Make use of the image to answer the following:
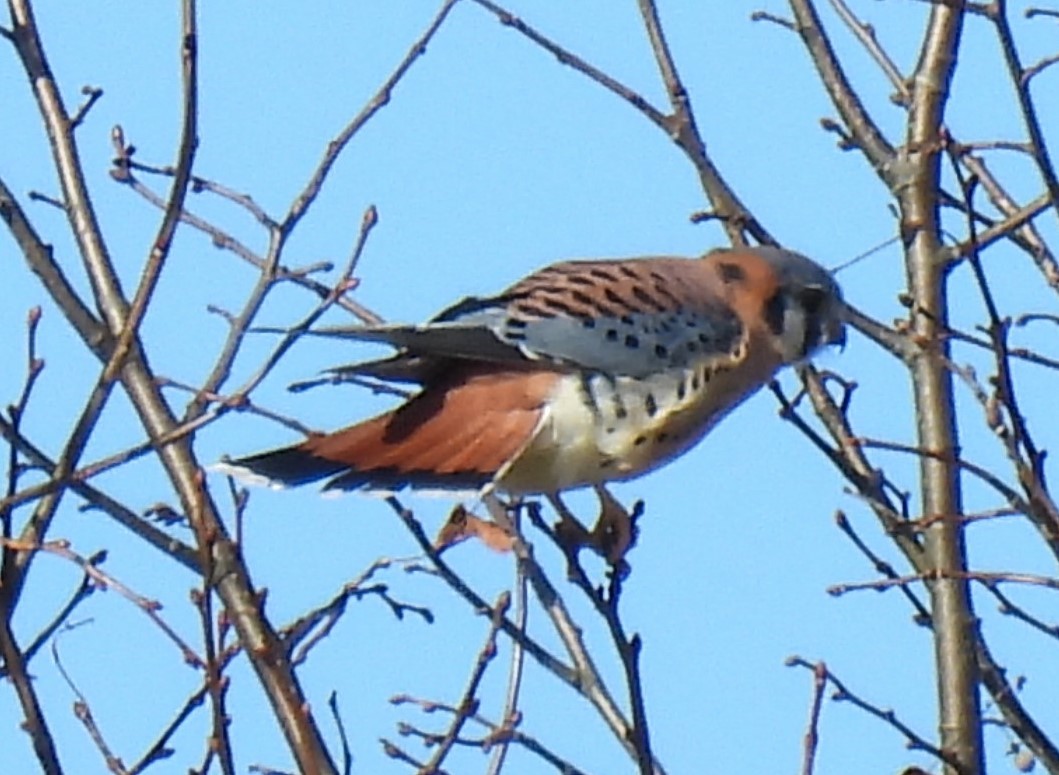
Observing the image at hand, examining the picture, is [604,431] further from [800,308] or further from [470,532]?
[800,308]

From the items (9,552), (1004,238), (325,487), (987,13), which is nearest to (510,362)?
(325,487)

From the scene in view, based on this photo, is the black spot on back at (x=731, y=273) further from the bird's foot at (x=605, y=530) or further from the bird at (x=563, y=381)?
the bird's foot at (x=605, y=530)

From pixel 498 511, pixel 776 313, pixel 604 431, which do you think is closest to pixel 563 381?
pixel 604 431

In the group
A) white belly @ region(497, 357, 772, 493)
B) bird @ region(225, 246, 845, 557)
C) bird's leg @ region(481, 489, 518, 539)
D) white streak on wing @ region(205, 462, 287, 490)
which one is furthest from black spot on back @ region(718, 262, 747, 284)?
white streak on wing @ region(205, 462, 287, 490)

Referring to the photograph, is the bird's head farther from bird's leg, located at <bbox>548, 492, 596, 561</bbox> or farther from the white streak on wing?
the white streak on wing

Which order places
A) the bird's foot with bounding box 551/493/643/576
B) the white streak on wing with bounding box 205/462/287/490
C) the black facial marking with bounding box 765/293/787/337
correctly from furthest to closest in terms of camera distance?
1. the black facial marking with bounding box 765/293/787/337
2. the bird's foot with bounding box 551/493/643/576
3. the white streak on wing with bounding box 205/462/287/490

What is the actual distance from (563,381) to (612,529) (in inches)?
10.2

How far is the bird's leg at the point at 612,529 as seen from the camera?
373 cm

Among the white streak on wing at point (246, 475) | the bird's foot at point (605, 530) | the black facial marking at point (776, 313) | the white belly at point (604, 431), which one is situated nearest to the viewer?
the white streak on wing at point (246, 475)

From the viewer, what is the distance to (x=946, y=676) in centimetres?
371

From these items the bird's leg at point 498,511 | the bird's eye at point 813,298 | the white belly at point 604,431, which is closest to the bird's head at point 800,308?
the bird's eye at point 813,298

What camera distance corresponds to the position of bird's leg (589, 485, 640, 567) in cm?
373

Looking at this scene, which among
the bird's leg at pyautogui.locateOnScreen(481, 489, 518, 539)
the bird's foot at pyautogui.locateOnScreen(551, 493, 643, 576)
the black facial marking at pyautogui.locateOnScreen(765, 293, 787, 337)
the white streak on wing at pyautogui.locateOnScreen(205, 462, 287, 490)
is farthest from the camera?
the black facial marking at pyautogui.locateOnScreen(765, 293, 787, 337)

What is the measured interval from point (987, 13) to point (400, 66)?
722 mm
